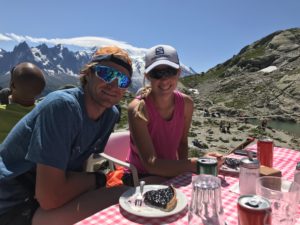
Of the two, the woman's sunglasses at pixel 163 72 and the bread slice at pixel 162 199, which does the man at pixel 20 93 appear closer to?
the woman's sunglasses at pixel 163 72

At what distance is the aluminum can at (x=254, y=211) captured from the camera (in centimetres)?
164

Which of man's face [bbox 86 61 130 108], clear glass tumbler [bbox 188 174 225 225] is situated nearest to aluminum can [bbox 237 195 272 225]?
clear glass tumbler [bbox 188 174 225 225]

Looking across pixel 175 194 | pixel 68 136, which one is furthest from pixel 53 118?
pixel 175 194

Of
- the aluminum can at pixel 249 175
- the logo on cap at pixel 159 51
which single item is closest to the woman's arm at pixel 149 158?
the logo on cap at pixel 159 51

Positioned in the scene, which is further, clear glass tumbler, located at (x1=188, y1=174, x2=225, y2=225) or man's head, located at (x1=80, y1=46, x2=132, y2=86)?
man's head, located at (x1=80, y1=46, x2=132, y2=86)

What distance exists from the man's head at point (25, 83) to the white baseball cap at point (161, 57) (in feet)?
4.96

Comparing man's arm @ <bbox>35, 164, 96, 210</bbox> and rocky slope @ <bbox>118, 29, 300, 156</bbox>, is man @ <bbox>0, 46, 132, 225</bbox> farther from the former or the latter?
rocky slope @ <bbox>118, 29, 300, 156</bbox>

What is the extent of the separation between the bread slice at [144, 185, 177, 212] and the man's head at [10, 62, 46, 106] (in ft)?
8.50

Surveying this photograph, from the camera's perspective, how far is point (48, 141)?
2574 millimetres

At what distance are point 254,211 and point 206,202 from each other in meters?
0.34

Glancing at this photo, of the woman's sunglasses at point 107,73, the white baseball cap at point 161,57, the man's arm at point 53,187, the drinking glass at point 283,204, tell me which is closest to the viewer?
the drinking glass at point 283,204

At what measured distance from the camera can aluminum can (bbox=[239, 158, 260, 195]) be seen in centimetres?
245

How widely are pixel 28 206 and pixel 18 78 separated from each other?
77.3 inches

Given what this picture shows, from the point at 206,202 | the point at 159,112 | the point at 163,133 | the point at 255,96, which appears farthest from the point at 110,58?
the point at 255,96
